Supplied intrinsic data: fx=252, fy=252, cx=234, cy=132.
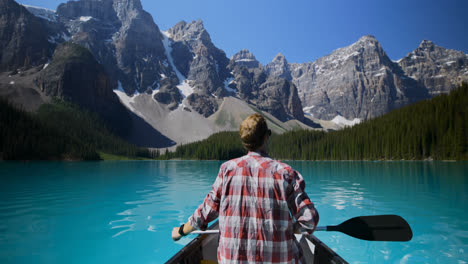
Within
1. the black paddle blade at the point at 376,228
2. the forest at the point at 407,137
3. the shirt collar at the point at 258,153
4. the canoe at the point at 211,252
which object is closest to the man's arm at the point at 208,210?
the shirt collar at the point at 258,153

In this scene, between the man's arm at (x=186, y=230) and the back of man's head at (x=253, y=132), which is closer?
the back of man's head at (x=253, y=132)

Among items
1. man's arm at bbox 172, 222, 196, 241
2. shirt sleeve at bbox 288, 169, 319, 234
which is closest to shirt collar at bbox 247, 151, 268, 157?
shirt sleeve at bbox 288, 169, 319, 234

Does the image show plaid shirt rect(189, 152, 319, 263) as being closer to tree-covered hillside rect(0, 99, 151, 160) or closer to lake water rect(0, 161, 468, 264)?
lake water rect(0, 161, 468, 264)

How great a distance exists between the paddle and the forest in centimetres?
9574

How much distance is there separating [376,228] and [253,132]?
2.82m

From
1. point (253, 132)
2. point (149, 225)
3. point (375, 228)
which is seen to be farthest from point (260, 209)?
point (149, 225)

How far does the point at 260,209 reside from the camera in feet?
9.17

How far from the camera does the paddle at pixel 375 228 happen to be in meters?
4.04

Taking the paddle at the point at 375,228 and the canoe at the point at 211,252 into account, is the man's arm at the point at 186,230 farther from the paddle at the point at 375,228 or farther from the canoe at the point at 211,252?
the canoe at the point at 211,252

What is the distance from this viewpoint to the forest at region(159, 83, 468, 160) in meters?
78.5

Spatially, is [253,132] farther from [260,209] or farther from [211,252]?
[211,252]

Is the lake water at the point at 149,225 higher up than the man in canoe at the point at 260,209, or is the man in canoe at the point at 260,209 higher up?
the man in canoe at the point at 260,209

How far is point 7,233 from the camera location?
1162 cm

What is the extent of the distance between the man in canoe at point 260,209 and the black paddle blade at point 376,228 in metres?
1.54
